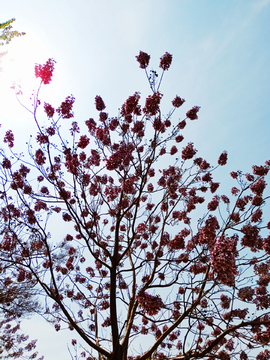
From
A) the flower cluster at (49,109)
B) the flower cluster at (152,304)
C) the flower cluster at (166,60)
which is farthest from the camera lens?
the flower cluster at (49,109)

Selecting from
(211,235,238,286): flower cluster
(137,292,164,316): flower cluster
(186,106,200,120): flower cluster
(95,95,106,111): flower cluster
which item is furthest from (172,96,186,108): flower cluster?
Result: (137,292,164,316): flower cluster

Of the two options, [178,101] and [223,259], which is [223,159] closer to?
[178,101]

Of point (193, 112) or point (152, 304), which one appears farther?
point (193, 112)

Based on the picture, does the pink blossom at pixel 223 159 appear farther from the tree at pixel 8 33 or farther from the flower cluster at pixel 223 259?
the tree at pixel 8 33

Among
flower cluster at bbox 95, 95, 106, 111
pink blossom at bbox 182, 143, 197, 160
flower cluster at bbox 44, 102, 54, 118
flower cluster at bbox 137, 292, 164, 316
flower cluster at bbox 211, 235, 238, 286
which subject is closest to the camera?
flower cluster at bbox 211, 235, 238, 286

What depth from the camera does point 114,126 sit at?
6027mm

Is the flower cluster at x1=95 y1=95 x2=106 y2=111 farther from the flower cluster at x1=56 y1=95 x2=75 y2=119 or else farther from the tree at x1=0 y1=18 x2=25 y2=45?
the tree at x1=0 y1=18 x2=25 y2=45

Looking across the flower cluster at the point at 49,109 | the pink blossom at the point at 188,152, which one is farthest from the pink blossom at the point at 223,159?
the flower cluster at the point at 49,109

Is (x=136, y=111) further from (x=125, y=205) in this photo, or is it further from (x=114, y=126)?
(x=125, y=205)

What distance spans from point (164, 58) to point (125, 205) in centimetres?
350

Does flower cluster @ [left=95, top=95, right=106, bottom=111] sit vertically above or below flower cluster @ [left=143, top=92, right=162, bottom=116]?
above

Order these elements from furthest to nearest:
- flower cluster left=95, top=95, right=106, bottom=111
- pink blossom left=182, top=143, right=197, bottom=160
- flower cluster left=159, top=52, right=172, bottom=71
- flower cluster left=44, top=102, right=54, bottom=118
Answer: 1. pink blossom left=182, top=143, right=197, bottom=160
2. flower cluster left=95, top=95, right=106, bottom=111
3. flower cluster left=44, top=102, right=54, bottom=118
4. flower cluster left=159, top=52, right=172, bottom=71

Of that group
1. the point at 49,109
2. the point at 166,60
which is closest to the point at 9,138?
the point at 49,109

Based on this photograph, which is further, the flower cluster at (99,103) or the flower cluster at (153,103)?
the flower cluster at (99,103)
